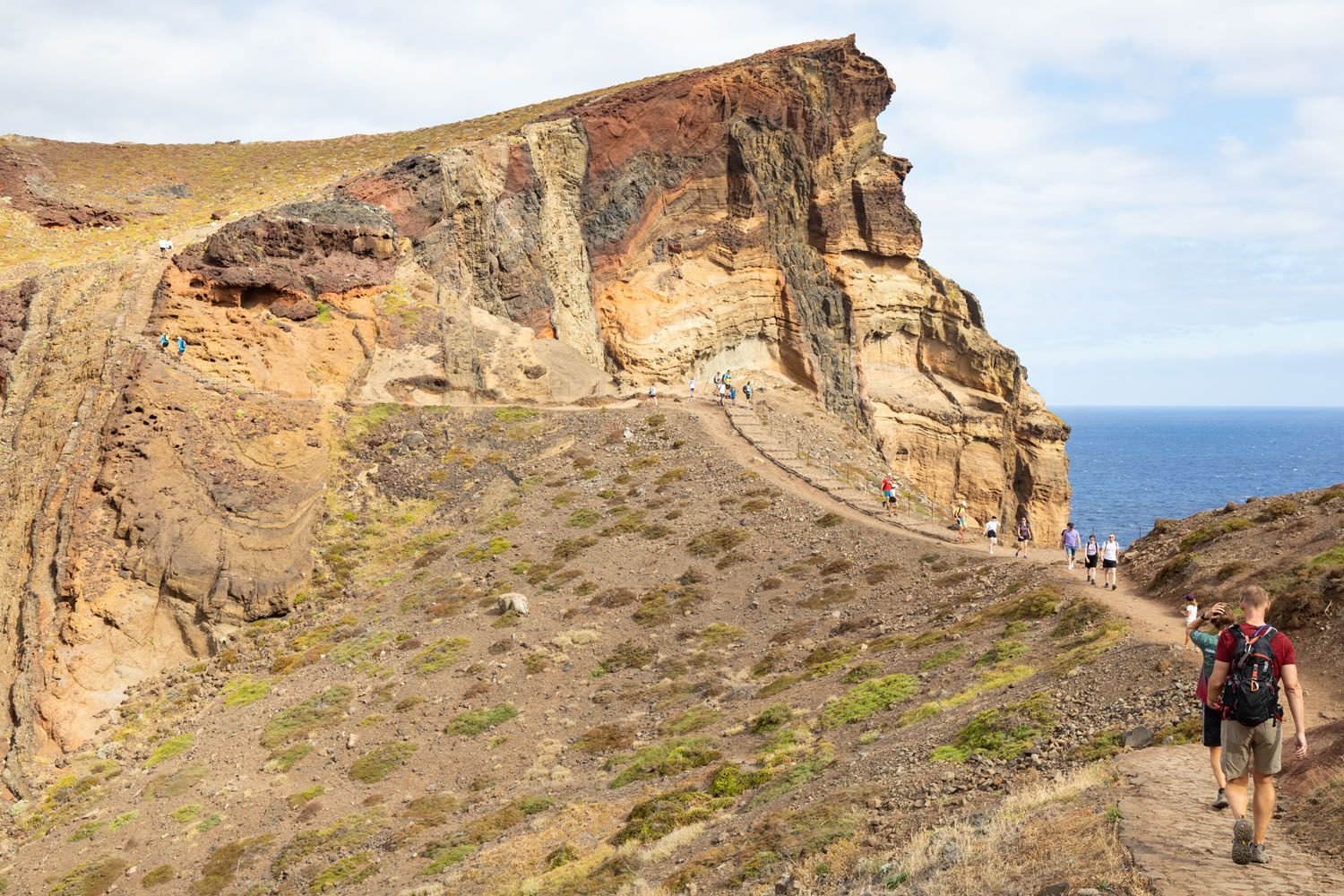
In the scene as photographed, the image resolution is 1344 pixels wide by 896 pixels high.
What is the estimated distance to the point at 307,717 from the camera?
32656 mm

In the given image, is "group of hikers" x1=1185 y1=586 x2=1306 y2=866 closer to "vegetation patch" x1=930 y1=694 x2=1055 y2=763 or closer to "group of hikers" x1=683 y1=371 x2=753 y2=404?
"vegetation patch" x1=930 y1=694 x2=1055 y2=763

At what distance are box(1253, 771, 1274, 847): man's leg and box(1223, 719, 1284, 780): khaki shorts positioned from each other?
0.10 metres

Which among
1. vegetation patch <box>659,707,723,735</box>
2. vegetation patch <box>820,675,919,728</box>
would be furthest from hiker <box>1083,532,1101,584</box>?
vegetation patch <box>659,707,723,735</box>


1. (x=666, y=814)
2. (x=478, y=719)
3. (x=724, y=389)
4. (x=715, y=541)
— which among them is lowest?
(x=478, y=719)

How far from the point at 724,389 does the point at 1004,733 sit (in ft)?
149

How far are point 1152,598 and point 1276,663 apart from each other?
17245 mm

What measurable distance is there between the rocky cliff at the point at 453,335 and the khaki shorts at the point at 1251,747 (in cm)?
3649

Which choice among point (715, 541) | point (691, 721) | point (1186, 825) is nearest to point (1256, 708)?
point (1186, 825)

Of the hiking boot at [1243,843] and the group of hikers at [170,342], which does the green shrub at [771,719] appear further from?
the group of hikers at [170,342]

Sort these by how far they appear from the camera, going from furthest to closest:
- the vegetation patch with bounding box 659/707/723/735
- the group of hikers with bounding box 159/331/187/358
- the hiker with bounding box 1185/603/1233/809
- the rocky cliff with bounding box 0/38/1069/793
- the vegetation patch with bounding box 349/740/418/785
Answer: the group of hikers with bounding box 159/331/187/358
the rocky cliff with bounding box 0/38/1069/793
the vegetation patch with bounding box 349/740/418/785
the vegetation patch with bounding box 659/707/723/735
the hiker with bounding box 1185/603/1233/809

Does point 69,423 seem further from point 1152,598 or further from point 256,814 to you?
point 1152,598

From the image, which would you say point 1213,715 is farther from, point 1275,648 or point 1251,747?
point 1275,648

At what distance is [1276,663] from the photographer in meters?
10.3

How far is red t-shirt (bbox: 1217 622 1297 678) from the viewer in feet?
33.8
